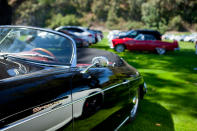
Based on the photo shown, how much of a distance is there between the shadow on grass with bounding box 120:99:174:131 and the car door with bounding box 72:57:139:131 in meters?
0.56

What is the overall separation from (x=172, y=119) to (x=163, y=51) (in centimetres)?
1041

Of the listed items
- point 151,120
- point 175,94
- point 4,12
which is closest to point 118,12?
point 4,12

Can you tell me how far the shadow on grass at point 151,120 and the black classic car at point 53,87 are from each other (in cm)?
49

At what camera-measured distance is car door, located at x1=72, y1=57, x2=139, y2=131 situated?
153 centimetres

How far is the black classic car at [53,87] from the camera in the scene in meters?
1.15

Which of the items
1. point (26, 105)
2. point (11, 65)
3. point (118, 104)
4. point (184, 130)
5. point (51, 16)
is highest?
point (51, 16)

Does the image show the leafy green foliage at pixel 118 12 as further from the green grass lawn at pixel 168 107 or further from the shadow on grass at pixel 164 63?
the green grass lawn at pixel 168 107

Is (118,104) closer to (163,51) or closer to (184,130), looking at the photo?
(184,130)

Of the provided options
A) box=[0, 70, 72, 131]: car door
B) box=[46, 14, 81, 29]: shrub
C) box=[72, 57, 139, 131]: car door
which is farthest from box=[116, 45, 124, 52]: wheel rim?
box=[46, 14, 81, 29]: shrub

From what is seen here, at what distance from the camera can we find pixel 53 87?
1364 mm

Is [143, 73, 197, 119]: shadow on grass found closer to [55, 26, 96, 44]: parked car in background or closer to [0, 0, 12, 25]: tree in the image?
[0, 0, 12, 25]: tree

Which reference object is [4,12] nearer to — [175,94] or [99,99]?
[175,94]

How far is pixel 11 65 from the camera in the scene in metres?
1.75

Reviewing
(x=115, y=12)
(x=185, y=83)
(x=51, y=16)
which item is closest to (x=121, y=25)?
(x=115, y=12)
